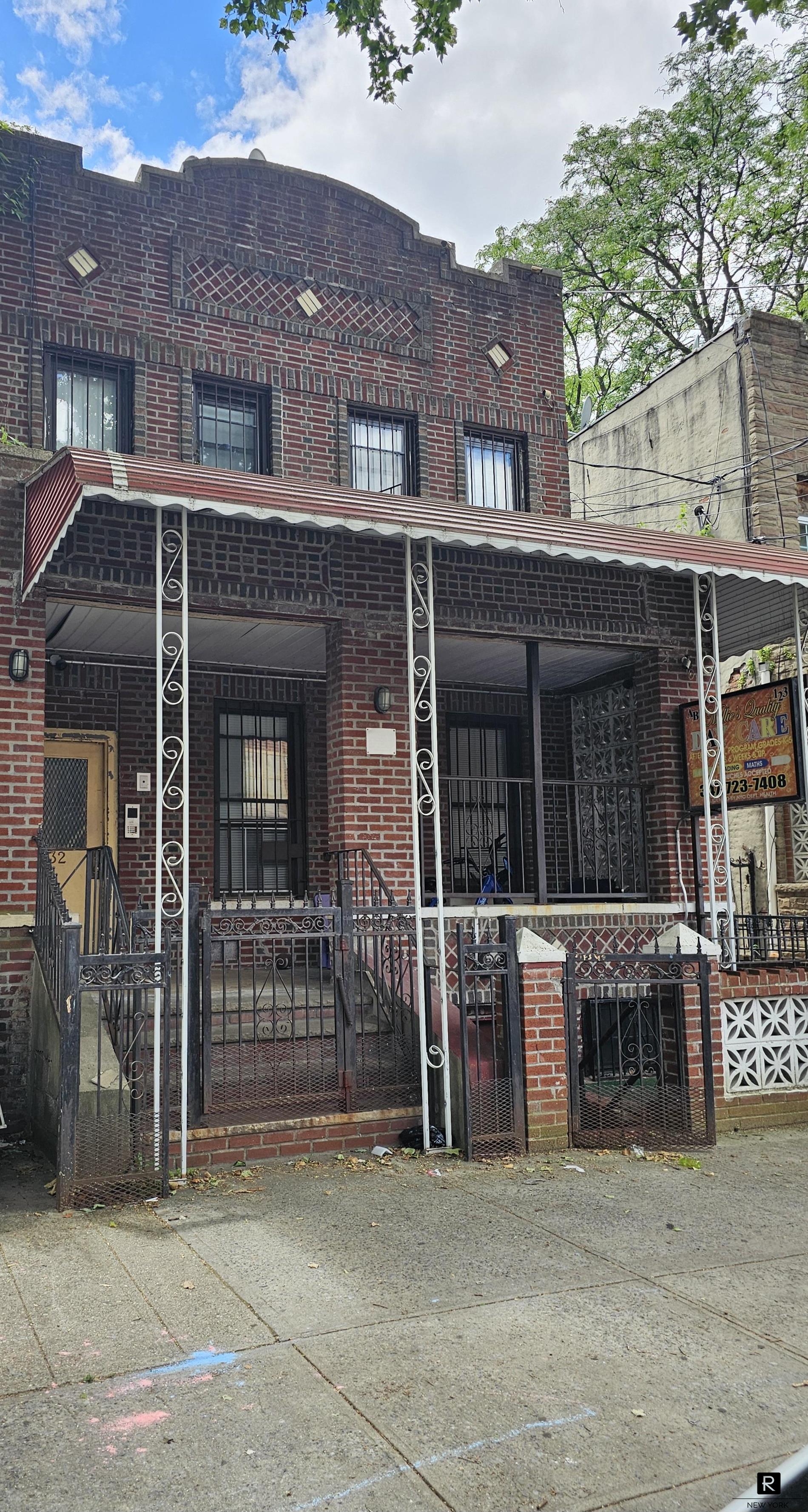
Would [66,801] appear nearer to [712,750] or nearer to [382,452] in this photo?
[382,452]

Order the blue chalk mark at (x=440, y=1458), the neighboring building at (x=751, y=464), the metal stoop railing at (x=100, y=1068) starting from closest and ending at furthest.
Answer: the blue chalk mark at (x=440, y=1458) < the metal stoop railing at (x=100, y=1068) < the neighboring building at (x=751, y=464)

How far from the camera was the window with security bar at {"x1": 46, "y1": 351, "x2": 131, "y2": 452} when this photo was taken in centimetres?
1012

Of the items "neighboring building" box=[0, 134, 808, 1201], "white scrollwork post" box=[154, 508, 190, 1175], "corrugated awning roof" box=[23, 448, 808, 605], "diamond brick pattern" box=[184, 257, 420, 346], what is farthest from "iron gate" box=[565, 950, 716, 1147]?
"diamond brick pattern" box=[184, 257, 420, 346]

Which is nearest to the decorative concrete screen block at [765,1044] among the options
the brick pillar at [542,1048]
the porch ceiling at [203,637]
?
the brick pillar at [542,1048]

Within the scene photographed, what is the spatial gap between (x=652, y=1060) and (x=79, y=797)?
18.9 ft

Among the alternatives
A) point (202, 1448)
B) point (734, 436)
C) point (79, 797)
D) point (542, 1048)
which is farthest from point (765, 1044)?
point (734, 436)

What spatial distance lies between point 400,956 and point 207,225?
7.41 m

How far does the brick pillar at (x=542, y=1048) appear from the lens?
709 cm

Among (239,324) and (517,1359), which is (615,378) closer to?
(239,324)

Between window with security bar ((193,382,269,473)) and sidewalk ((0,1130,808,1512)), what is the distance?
6835 mm

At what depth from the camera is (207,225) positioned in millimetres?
10938

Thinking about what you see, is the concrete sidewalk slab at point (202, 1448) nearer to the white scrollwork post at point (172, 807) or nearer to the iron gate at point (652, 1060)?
the white scrollwork post at point (172, 807)

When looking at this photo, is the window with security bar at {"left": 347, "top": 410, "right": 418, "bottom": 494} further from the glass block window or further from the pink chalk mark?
the pink chalk mark

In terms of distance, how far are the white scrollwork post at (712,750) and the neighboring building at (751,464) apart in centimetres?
597
